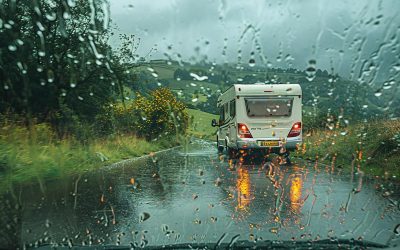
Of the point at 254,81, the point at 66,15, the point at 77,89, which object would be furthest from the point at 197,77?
the point at 66,15

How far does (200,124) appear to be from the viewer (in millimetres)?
6074

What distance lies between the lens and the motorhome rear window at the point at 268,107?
1336cm

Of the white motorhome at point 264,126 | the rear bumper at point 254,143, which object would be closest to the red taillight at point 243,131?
the white motorhome at point 264,126

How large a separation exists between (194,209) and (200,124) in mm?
1435

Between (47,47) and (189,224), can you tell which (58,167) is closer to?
(47,47)

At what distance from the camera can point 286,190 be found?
9.02m

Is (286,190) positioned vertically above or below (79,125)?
below

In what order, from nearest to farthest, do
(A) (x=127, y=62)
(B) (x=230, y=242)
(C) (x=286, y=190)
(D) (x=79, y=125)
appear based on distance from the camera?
(B) (x=230, y=242) < (A) (x=127, y=62) < (D) (x=79, y=125) < (C) (x=286, y=190)

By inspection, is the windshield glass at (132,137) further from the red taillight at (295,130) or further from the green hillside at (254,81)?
the red taillight at (295,130)

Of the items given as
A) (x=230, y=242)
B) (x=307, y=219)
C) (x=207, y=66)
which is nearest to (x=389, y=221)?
(x=307, y=219)

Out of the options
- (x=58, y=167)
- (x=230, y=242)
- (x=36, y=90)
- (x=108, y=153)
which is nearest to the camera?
(x=230, y=242)

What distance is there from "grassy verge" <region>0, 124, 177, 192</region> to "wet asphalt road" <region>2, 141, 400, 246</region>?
1.28ft

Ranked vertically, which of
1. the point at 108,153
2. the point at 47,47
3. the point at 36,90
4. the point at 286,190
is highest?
the point at 47,47

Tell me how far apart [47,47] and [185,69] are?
2.50 meters
